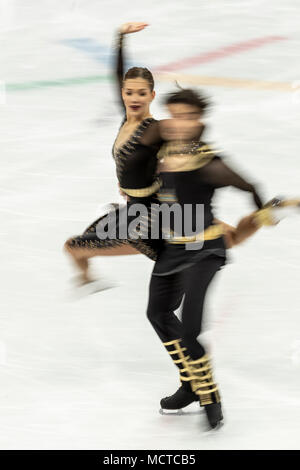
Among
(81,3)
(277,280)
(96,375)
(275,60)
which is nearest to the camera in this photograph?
(96,375)

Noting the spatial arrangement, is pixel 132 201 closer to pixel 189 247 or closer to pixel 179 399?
pixel 189 247

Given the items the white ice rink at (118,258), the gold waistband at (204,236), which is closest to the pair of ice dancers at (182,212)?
the gold waistband at (204,236)

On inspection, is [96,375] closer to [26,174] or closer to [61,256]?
[61,256]

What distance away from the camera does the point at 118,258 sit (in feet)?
21.1

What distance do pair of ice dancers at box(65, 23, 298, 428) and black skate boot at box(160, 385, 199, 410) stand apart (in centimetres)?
2

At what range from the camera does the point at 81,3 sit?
30.1 ft

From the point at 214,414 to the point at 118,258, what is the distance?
83.7 inches

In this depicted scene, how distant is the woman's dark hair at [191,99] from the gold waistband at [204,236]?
504 millimetres

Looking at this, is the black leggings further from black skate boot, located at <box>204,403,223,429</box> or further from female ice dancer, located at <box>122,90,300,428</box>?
black skate boot, located at <box>204,403,223,429</box>

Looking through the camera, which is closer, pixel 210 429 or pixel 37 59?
pixel 210 429

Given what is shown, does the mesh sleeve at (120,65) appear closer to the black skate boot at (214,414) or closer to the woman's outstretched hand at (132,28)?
the woman's outstretched hand at (132,28)

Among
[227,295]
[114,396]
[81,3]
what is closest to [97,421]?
[114,396]

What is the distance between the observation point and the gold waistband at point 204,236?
429 cm

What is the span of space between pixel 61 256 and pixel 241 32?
129 inches
